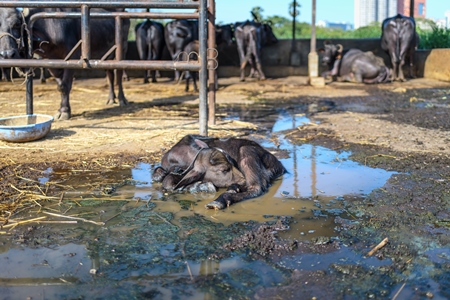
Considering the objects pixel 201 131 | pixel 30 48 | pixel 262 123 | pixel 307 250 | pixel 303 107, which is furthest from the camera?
pixel 303 107

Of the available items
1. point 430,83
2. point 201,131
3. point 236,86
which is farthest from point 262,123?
point 430,83

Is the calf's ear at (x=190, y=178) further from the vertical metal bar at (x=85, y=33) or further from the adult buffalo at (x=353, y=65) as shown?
the adult buffalo at (x=353, y=65)

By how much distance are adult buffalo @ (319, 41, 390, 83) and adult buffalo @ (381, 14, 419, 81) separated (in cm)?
50

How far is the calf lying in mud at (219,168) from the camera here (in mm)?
5031

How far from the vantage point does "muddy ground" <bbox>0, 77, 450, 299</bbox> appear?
3326 mm

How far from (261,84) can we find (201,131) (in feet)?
30.7

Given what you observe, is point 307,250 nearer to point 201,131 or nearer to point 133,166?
point 133,166

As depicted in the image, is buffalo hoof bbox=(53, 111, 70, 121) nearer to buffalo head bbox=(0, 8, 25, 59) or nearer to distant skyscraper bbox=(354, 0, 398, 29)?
buffalo head bbox=(0, 8, 25, 59)

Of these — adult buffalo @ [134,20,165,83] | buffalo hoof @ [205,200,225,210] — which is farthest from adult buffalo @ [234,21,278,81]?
buffalo hoof @ [205,200,225,210]

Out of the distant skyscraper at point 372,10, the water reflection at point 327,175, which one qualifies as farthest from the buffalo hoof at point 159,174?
the distant skyscraper at point 372,10

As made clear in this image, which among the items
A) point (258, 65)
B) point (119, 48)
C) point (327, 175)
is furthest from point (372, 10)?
point (327, 175)

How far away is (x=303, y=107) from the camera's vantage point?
446 inches

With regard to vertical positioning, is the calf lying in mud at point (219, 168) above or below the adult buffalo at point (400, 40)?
below

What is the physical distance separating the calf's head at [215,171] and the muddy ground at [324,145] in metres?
1.08
